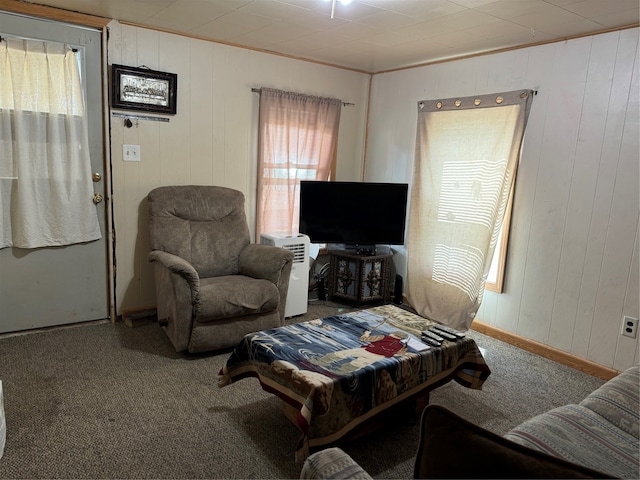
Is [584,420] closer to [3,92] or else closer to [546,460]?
[546,460]

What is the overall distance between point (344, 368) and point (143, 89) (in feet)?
8.40

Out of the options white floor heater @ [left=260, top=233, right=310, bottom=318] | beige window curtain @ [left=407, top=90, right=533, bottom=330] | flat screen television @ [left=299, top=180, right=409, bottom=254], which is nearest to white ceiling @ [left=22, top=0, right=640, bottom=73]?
beige window curtain @ [left=407, top=90, right=533, bottom=330]

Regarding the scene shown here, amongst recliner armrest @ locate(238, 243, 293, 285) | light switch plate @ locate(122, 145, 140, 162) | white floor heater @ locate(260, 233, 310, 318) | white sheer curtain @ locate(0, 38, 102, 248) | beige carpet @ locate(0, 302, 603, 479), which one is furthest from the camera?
white floor heater @ locate(260, 233, 310, 318)

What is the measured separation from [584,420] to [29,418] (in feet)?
7.72

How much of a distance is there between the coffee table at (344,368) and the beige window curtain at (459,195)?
1.27 meters

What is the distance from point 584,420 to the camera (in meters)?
1.54

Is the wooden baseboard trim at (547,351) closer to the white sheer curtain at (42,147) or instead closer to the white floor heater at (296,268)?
the white floor heater at (296,268)

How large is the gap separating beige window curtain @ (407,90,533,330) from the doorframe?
2.48 m

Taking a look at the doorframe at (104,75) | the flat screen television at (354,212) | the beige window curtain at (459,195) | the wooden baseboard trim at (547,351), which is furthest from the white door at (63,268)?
the wooden baseboard trim at (547,351)

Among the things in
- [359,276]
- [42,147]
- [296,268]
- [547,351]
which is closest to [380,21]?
[296,268]

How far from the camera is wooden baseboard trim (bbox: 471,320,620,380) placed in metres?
2.88

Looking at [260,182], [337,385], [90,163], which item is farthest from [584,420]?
[90,163]

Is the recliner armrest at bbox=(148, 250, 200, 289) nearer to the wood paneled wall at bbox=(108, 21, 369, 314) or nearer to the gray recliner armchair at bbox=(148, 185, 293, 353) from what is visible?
the gray recliner armchair at bbox=(148, 185, 293, 353)

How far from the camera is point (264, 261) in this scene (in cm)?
321
